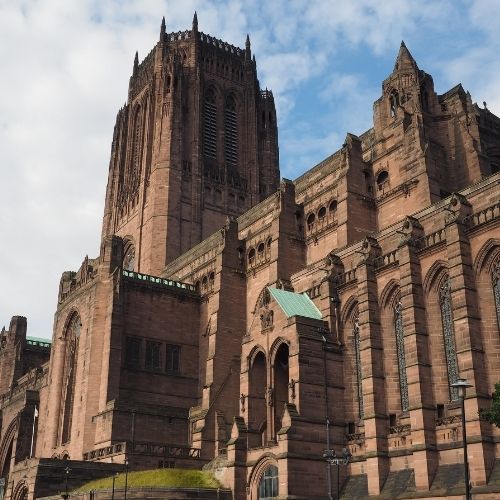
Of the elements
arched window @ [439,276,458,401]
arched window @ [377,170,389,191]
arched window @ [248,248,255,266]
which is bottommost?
arched window @ [439,276,458,401]

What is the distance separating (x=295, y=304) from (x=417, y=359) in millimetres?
9072

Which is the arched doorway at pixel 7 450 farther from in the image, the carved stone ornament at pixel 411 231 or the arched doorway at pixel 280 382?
the carved stone ornament at pixel 411 231

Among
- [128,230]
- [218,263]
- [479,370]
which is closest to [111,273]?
[218,263]

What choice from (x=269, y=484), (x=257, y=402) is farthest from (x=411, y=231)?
(x=269, y=484)

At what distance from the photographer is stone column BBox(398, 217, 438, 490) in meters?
30.6

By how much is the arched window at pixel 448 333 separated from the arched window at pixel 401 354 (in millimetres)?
2446

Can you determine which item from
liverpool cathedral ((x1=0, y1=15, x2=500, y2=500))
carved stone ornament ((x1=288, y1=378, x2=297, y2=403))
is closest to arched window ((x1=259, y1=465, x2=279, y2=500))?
liverpool cathedral ((x1=0, y1=15, x2=500, y2=500))

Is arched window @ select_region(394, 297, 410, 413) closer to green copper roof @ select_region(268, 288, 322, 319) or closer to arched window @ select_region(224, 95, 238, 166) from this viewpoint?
green copper roof @ select_region(268, 288, 322, 319)

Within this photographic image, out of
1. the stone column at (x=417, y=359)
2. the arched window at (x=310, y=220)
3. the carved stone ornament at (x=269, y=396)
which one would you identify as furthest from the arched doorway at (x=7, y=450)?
the stone column at (x=417, y=359)

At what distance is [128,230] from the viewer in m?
80.2

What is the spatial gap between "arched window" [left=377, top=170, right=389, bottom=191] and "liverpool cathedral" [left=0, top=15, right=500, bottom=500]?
0.35ft

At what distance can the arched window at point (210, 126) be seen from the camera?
82.1 m

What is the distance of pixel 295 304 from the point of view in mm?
39750

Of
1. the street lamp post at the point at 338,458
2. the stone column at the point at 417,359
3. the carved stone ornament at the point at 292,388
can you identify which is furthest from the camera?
the carved stone ornament at the point at 292,388
